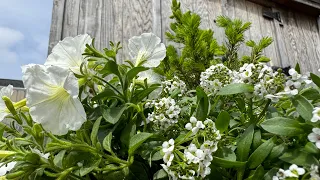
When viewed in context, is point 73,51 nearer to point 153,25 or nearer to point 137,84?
point 137,84

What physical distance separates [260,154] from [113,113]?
209 mm

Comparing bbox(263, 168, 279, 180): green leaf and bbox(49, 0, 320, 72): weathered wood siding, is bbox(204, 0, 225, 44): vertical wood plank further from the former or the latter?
bbox(263, 168, 279, 180): green leaf

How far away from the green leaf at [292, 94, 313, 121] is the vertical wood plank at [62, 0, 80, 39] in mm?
1572

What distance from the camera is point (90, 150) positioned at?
1.43ft

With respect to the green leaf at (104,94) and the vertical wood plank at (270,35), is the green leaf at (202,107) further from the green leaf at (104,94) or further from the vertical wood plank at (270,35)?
the vertical wood plank at (270,35)

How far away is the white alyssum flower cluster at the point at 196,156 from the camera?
1.25 feet

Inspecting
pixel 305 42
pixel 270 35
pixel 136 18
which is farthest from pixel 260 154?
pixel 305 42

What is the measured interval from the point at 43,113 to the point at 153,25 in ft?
5.56

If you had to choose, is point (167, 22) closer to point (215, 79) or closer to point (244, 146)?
point (215, 79)

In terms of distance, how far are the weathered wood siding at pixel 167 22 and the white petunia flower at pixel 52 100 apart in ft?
4.38

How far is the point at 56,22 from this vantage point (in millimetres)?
1804

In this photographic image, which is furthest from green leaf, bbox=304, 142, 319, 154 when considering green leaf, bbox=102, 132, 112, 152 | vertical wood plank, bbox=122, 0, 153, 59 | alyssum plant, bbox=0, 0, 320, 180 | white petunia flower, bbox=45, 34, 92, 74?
vertical wood plank, bbox=122, 0, 153, 59

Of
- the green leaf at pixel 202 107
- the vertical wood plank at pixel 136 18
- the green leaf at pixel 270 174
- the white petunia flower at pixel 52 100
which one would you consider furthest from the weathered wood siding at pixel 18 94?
the green leaf at pixel 270 174

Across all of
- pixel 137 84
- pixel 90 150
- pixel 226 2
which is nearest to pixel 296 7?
pixel 226 2
